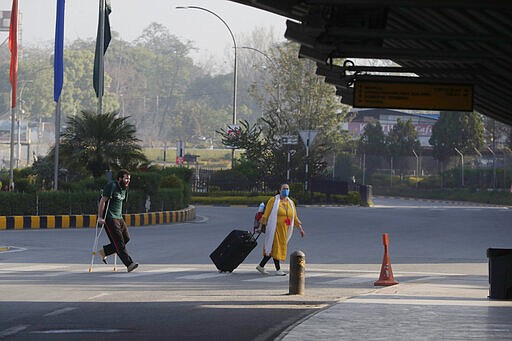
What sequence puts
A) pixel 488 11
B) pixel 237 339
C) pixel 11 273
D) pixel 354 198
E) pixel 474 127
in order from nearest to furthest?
pixel 488 11, pixel 237 339, pixel 11 273, pixel 354 198, pixel 474 127

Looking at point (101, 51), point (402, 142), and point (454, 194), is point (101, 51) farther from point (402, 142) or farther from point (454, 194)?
point (402, 142)

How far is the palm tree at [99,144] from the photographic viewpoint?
40.1 m

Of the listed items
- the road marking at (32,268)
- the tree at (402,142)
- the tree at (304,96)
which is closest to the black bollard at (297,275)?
the road marking at (32,268)

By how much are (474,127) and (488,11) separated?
7928cm

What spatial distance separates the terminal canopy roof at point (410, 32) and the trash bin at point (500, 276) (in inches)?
120

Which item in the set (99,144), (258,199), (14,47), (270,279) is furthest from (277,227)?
(258,199)

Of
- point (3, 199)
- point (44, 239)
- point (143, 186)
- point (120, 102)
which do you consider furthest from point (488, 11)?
point (120, 102)

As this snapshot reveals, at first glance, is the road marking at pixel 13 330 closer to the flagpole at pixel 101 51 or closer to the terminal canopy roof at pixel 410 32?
the terminal canopy roof at pixel 410 32

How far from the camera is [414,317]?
1567 cm

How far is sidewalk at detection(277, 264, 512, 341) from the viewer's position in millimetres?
13727

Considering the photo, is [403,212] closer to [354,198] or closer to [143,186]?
[354,198]

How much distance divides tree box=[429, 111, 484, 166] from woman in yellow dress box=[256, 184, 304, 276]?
224ft

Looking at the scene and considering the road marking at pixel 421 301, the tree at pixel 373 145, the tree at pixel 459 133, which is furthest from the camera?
the tree at pixel 373 145

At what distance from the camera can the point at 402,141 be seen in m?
95.7
